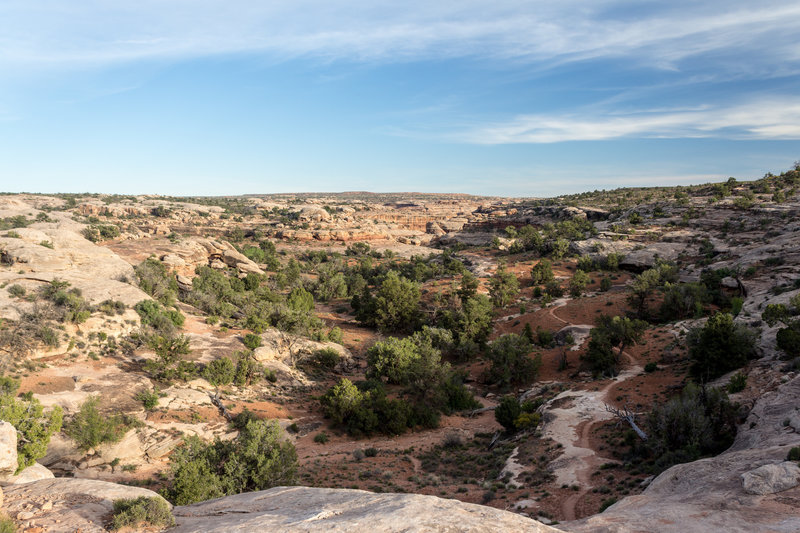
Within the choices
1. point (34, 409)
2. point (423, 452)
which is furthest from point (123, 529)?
point (423, 452)

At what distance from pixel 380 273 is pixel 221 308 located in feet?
98.2

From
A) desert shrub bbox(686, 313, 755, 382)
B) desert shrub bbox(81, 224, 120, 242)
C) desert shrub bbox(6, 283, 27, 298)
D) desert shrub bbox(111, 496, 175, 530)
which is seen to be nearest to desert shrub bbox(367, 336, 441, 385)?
desert shrub bbox(686, 313, 755, 382)

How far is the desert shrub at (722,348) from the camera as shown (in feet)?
69.5

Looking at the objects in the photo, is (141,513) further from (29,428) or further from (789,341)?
(789,341)

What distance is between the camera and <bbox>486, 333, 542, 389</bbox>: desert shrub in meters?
30.2

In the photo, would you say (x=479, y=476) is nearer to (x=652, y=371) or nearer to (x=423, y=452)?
(x=423, y=452)

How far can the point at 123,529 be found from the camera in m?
7.15

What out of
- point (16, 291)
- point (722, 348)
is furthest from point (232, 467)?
point (722, 348)

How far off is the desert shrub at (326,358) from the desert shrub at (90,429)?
49.5ft

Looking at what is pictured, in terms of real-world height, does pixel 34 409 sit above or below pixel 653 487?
above

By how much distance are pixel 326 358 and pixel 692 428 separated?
78.9ft

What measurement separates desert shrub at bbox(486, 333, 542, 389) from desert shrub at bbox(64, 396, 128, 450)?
23.7 metres

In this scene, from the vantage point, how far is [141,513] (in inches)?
288

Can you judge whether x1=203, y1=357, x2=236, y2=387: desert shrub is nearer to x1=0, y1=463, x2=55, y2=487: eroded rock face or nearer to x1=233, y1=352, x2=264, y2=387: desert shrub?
x1=233, y1=352, x2=264, y2=387: desert shrub
